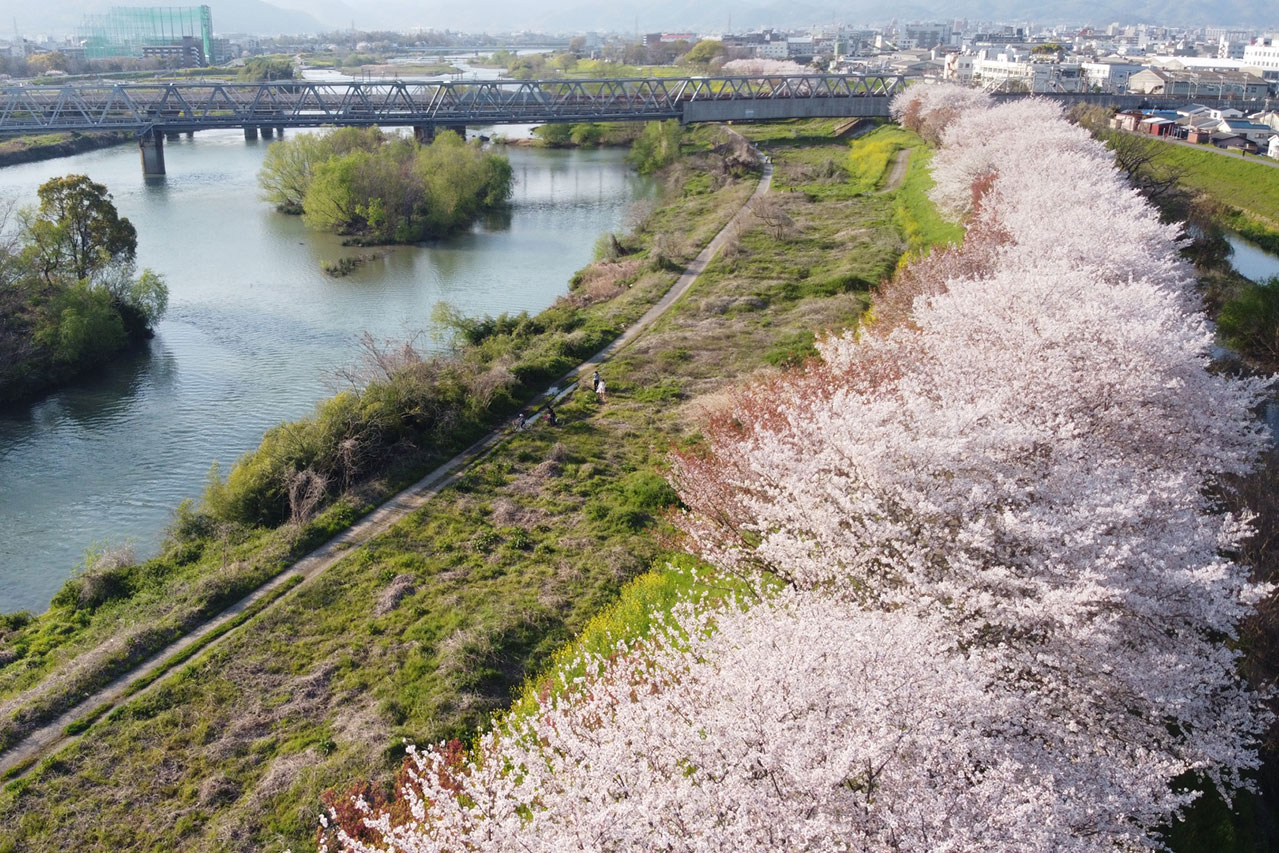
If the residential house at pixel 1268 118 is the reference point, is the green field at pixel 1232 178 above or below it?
below

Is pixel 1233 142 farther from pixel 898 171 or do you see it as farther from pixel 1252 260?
pixel 1252 260

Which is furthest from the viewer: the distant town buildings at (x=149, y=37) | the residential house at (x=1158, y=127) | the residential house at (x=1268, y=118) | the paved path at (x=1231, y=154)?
the distant town buildings at (x=149, y=37)

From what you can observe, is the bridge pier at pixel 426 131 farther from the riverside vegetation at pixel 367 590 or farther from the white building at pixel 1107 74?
the white building at pixel 1107 74

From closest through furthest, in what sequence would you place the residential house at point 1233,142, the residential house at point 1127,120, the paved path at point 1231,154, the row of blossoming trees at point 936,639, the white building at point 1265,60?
the row of blossoming trees at point 936,639 → the paved path at point 1231,154 → the residential house at point 1233,142 → the residential house at point 1127,120 → the white building at point 1265,60

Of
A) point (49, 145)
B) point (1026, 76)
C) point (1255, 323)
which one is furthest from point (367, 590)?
point (1026, 76)

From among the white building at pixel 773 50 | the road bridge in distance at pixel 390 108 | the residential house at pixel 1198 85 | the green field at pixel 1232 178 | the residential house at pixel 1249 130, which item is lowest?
the green field at pixel 1232 178

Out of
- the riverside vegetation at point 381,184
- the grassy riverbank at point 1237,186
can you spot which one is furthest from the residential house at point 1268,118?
the riverside vegetation at point 381,184

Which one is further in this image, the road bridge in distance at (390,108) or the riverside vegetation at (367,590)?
the road bridge in distance at (390,108)
